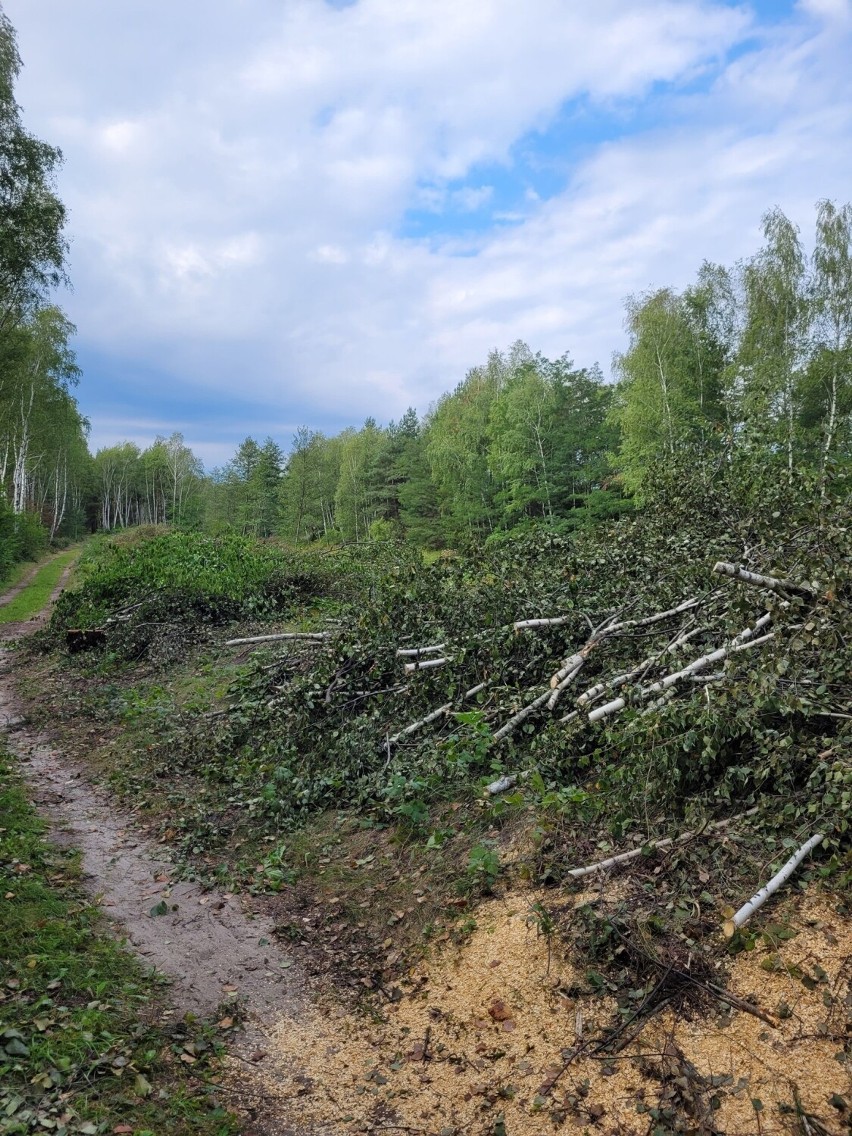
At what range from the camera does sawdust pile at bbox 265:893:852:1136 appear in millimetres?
2299

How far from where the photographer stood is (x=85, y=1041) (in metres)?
2.76

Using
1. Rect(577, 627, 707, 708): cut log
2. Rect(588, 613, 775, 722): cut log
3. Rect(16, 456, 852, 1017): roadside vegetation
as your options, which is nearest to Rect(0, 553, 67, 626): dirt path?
Rect(16, 456, 852, 1017): roadside vegetation

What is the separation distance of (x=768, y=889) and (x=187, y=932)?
3.11 metres

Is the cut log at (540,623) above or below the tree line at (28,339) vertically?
below

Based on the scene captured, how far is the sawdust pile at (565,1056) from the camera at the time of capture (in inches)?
90.5

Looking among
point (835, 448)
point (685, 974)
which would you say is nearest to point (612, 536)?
point (685, 974)

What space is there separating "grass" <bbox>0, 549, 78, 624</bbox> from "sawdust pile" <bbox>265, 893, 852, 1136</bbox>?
15328 mm

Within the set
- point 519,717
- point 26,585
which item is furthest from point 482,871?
point 26,585

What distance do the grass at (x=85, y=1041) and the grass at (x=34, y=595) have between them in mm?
13888

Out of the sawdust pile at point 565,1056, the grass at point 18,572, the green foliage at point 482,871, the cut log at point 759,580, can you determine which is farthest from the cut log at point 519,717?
the grass at point 18,572

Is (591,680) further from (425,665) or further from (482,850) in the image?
(482,850)

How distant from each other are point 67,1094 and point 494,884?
2.15 meters

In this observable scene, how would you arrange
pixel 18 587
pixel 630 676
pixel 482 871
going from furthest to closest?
pixel 18 587, pixel 630 676, pixel 482 871

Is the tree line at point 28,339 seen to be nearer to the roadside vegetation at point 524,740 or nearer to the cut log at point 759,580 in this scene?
the roadside vegetation at point 524,740
